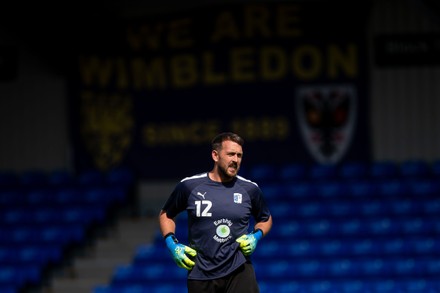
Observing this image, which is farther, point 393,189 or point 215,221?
point 393,189

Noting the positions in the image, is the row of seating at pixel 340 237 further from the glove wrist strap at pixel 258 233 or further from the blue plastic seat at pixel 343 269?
the glove wrist strap at pixel 258 233

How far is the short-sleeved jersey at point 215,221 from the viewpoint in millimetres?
5902

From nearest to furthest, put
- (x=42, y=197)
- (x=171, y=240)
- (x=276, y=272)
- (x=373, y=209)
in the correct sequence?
(x=171, y=240)
(x=276, y=272)
(x=373, y=209)
(x=42, y=197)

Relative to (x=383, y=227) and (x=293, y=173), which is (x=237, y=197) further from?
(x=293, y=173)

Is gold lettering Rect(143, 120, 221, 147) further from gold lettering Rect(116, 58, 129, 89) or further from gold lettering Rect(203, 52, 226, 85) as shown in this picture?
gold lettering Rect(116, 58, 129, 89)

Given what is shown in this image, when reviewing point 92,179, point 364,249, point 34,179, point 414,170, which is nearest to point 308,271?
point 364,249

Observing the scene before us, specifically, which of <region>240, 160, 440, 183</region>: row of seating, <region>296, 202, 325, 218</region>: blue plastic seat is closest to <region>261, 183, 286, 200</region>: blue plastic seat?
<region>240, 160, 440, 183</region>: row of seating

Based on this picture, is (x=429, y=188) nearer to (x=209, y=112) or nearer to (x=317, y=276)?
(x=317, y=276)

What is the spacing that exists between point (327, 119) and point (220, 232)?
7.83 meters

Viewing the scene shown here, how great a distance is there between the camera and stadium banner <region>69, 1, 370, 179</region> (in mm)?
13484

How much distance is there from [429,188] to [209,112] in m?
3.38

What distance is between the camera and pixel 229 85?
45.3 feet

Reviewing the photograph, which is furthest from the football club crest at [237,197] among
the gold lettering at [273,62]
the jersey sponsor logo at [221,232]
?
the gold lettering at [273,62]

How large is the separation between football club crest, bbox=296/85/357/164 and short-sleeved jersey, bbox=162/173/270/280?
7.62 metres
